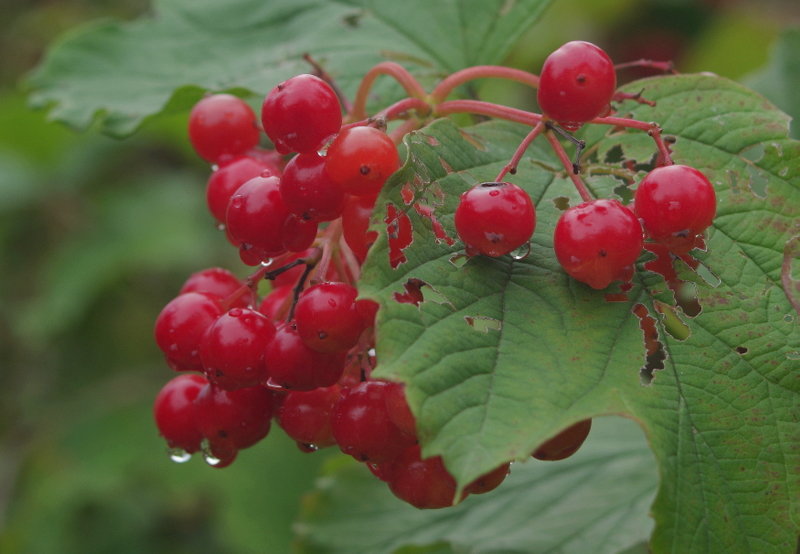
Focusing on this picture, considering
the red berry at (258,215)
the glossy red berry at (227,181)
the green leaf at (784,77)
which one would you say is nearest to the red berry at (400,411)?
the red berry at (258,215)

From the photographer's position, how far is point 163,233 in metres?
5.21

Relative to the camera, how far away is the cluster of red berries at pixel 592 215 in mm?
1437

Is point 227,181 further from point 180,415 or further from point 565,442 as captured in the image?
point 565,442

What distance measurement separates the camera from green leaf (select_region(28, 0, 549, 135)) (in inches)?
90.2

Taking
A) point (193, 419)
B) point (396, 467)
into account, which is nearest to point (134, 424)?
point (193, 419)

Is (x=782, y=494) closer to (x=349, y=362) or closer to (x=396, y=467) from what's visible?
(x=396, y=467)

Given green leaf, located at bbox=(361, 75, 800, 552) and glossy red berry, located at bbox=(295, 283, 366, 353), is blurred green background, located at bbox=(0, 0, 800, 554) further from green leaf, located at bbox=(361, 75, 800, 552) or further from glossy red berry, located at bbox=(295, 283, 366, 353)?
green leaf, located at bbox=(361, 75, 800, 552)

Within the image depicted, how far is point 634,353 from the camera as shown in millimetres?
1438

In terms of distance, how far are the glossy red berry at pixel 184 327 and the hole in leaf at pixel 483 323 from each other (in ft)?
1.82

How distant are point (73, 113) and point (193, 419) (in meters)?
1.09

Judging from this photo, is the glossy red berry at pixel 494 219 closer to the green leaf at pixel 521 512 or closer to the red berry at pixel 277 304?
the red berry at pixel 277 304

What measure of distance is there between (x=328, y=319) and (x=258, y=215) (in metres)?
0.24

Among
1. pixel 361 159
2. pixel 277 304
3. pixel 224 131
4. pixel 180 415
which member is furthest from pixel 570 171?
pixel 180 415

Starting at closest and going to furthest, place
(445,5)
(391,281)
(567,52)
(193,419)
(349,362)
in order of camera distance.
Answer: (391,281) < (567,52) < (349,362) < (193,419) < (445,5)
